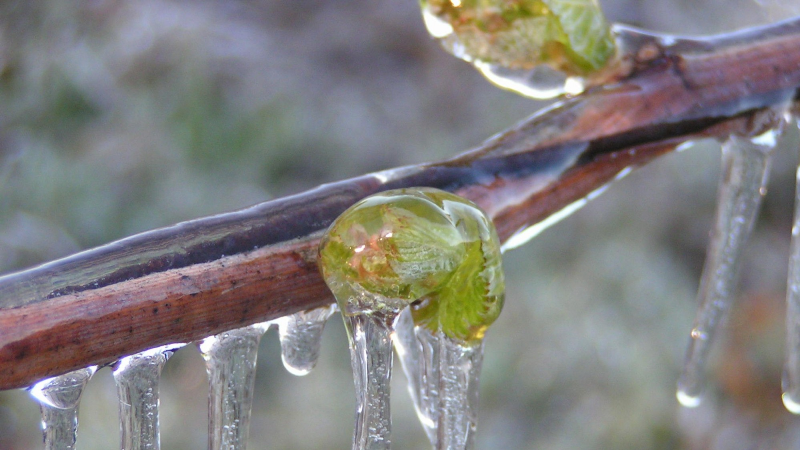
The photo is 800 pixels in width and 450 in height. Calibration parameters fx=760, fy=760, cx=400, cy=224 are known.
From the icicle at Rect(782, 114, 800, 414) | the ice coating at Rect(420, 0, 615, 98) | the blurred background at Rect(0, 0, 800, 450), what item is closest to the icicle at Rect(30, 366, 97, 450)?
the ice coating at Rect(420, 0, 615, 98)

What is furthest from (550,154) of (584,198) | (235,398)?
(235,398)

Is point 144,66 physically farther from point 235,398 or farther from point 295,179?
point 235,398

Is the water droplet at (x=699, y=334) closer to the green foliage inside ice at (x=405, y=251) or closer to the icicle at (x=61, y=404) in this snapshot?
the green foliage inside ice at (x=405, y=251)

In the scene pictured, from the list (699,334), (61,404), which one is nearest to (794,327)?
(699,334)

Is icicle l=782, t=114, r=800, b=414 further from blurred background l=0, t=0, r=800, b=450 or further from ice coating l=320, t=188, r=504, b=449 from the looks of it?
blurred background l=0, t=0, r=800, b=450

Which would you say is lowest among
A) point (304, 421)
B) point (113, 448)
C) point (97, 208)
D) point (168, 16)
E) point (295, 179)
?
point (304, 421)

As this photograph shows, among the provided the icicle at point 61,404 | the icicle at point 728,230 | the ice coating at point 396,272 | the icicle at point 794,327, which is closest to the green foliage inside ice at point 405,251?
the ice coating at point 396,272
